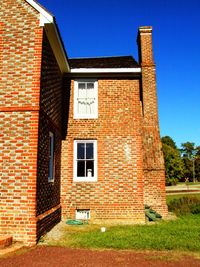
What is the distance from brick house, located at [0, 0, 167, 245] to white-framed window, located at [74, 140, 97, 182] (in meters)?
0.04

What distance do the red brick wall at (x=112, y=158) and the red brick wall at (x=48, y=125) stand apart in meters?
0.59

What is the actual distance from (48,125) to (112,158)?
10.8ft

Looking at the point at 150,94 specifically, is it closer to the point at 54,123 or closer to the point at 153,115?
the point at 153,115

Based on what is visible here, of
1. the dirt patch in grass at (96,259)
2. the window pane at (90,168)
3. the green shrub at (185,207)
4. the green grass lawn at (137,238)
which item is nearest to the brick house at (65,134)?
the window pane at (90,168)

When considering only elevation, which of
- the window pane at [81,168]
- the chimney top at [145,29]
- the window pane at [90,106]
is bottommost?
the window pane at [81,168]

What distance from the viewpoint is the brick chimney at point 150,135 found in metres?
11.7

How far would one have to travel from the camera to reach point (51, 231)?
841 cm

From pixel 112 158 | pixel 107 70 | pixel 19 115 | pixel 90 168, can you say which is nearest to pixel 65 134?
pixel 90 168

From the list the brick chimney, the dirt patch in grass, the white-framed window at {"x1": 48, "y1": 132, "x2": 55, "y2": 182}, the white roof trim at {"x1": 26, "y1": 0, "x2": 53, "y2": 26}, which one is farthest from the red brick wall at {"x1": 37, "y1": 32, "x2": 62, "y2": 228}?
the brick chimney

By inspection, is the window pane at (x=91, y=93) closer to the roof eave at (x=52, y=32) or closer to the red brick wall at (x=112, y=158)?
the red brick wall at (x=112, y=158)

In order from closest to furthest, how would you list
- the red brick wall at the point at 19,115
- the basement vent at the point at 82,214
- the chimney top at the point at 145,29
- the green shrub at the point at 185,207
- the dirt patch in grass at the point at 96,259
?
the dirt patch in grass at the point at 96,259
the red brick wall at the point at 19,115
the basement vent at the point at 82,214
the green shrub at the point at 185,207
the chimney top at the point at 145,29

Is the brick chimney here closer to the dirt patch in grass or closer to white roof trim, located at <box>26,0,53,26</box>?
the dirt patch in grass

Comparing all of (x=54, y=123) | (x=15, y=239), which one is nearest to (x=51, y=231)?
(x=15, y=239)

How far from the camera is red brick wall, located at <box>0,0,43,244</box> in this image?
23.2 feet
